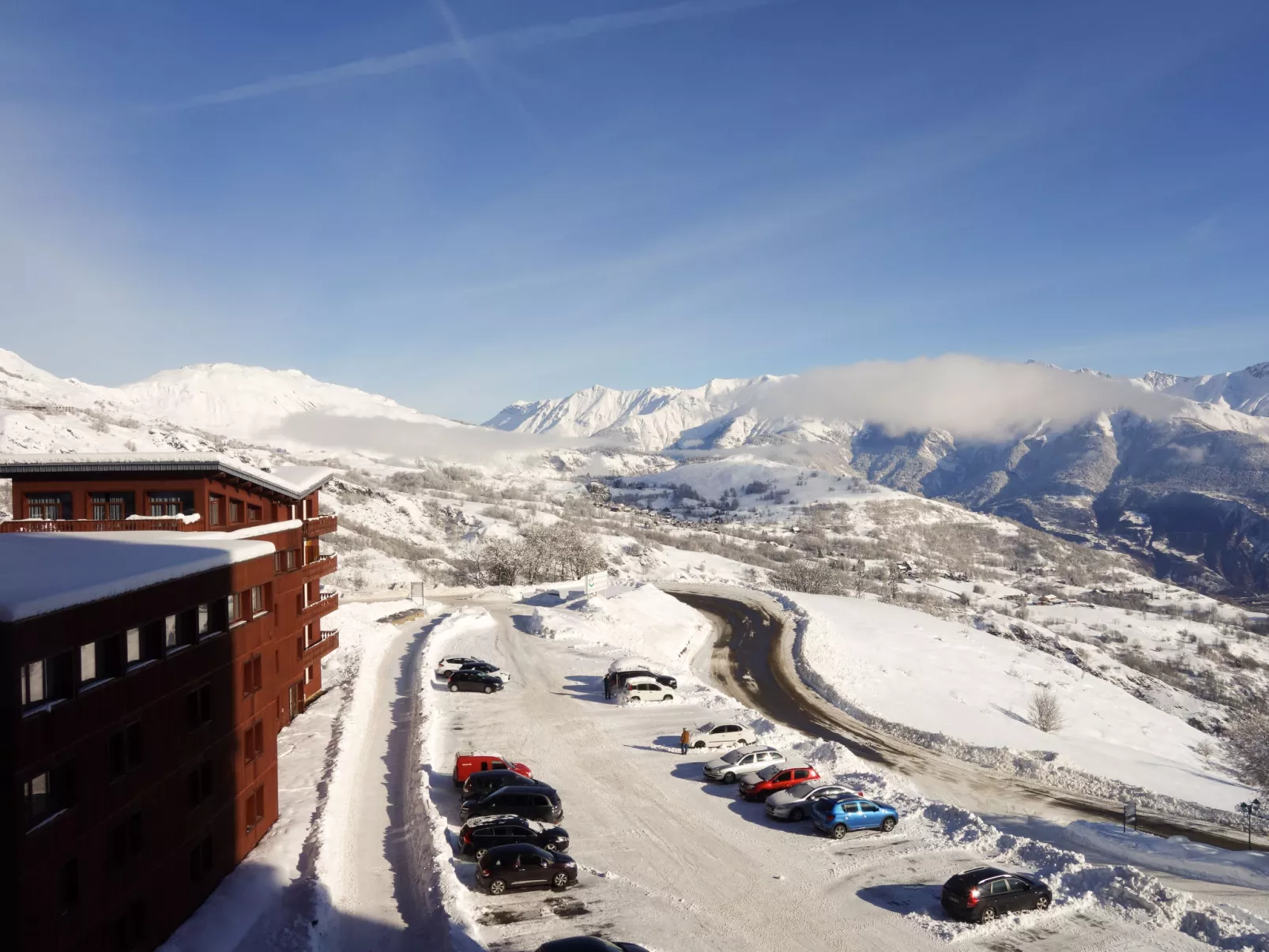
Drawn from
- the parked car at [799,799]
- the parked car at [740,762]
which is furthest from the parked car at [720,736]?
the parked car at [799,799]

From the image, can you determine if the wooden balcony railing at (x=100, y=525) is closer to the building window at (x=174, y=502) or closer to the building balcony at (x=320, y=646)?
the building window at (x=174, y=502)

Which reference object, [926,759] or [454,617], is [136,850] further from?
[454,617]

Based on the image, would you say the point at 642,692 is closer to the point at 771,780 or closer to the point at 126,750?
the point at 771,780

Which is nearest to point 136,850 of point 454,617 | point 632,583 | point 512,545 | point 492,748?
point 492,748

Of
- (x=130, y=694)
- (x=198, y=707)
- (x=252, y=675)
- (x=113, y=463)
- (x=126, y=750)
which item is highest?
(x=113, y=463)

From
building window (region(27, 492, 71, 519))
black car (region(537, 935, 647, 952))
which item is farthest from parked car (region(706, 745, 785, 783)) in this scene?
building window (region(27, 492, 71, 519))

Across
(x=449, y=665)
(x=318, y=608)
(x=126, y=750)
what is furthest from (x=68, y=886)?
(x=449, y=665)
